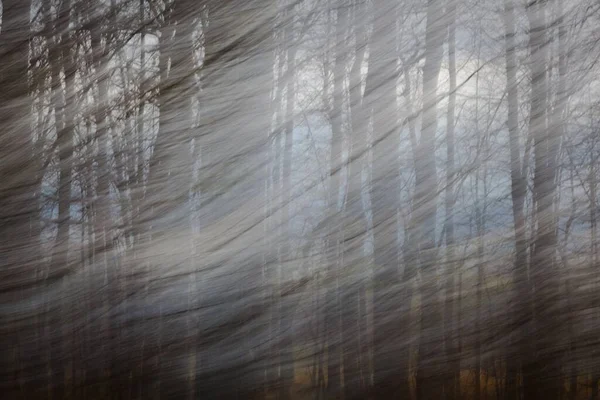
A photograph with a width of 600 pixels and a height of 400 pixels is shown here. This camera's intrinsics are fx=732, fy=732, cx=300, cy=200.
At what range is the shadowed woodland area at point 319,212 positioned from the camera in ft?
6.03

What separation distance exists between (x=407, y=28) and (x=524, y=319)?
2.60ft

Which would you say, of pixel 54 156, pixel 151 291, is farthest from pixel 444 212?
pixel 54 156

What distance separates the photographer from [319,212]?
1848 mm

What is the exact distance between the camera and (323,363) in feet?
6.05

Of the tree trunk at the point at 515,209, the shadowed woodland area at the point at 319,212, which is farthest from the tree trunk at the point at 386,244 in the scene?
the tree trunk at the point at 515,209

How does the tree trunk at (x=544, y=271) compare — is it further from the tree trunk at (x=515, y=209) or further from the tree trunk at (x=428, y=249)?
the tree trunk at (x=428, y=249)

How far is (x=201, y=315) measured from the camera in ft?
6.08

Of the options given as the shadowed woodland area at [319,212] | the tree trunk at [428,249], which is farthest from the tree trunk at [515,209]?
the tree trunk at [428,249]

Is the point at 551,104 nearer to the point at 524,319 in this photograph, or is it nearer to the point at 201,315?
the point at 524,319

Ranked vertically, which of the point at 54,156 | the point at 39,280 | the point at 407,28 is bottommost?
the point at 39,280

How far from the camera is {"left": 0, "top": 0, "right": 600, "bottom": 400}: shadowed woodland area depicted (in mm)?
1838

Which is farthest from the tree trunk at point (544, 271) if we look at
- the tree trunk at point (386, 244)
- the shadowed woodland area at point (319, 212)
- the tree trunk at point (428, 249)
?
the tree trunk at point (386, 244)

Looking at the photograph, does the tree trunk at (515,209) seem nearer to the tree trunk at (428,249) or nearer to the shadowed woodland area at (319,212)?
the shadowed woodland area at (319,212)

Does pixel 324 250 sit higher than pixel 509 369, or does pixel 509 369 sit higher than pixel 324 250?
pixel 324 250
